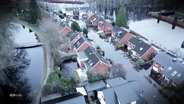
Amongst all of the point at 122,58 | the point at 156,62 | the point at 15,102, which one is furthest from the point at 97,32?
the point at 15,102

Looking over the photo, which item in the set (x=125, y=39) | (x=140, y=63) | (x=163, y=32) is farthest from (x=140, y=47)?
(x=163, y=32)

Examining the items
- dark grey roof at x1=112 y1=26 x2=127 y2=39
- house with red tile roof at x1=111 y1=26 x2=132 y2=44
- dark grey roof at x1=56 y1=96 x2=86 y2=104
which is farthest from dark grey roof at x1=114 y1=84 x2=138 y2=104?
dark grey roof at x1=112 y1=26 x2=127 y2=39

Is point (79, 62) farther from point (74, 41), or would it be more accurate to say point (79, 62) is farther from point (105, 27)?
point (105, 27)

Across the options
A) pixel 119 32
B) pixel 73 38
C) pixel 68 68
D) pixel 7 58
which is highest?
pixel 7 58

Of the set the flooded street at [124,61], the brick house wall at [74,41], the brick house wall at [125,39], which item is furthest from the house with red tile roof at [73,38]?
the brick house wall at [125,39]

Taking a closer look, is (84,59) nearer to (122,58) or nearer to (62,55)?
(62,55)

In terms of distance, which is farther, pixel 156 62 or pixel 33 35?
pixel 33 35
